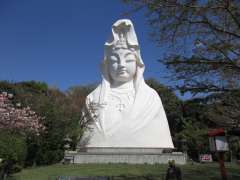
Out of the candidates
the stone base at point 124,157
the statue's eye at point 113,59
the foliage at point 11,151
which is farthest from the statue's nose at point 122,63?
the foliage at point 11,151

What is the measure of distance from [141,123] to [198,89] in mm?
9901

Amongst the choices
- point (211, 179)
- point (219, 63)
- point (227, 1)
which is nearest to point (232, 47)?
point (219, 63)

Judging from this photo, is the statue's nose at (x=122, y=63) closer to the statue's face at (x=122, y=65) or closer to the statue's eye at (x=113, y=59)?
the statue's face at (x=122, y=65)

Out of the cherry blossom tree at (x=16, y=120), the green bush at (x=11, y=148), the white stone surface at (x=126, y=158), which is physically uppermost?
the cherry blossom tree at (x=16, y=120)

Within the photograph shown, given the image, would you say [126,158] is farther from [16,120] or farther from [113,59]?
[113,59]

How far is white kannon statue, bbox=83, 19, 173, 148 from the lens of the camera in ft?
53.8

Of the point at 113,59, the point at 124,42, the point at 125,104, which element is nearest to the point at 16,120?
the point at 125,104

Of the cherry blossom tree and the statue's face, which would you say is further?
the statue's face

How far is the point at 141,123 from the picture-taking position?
16.5m

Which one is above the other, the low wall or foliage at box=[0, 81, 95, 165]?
foliage at box=[0, 81, 95, 165]

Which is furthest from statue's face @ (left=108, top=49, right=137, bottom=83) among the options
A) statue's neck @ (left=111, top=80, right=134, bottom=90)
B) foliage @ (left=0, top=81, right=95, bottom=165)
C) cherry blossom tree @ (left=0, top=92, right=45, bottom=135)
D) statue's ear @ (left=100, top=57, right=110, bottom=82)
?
cherry blossom tree @ (left=0, top=92, right=45, bottom=135)

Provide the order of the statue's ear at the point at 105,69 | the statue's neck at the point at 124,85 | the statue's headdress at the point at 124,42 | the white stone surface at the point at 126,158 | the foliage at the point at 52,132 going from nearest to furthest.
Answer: the white stone surface at the point at 126,158 → the foliage at the point at 52,132 → the statue's headdress at the point at 124,42 → the statue's neck at the point at 124,85 → the statue's ear at the point at 105,69

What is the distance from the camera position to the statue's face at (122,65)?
1788cm

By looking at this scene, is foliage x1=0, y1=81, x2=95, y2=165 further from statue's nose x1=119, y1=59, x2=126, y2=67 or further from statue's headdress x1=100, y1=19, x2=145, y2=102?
statue's nose x1=119, y1=59, x2=126, y2=67
